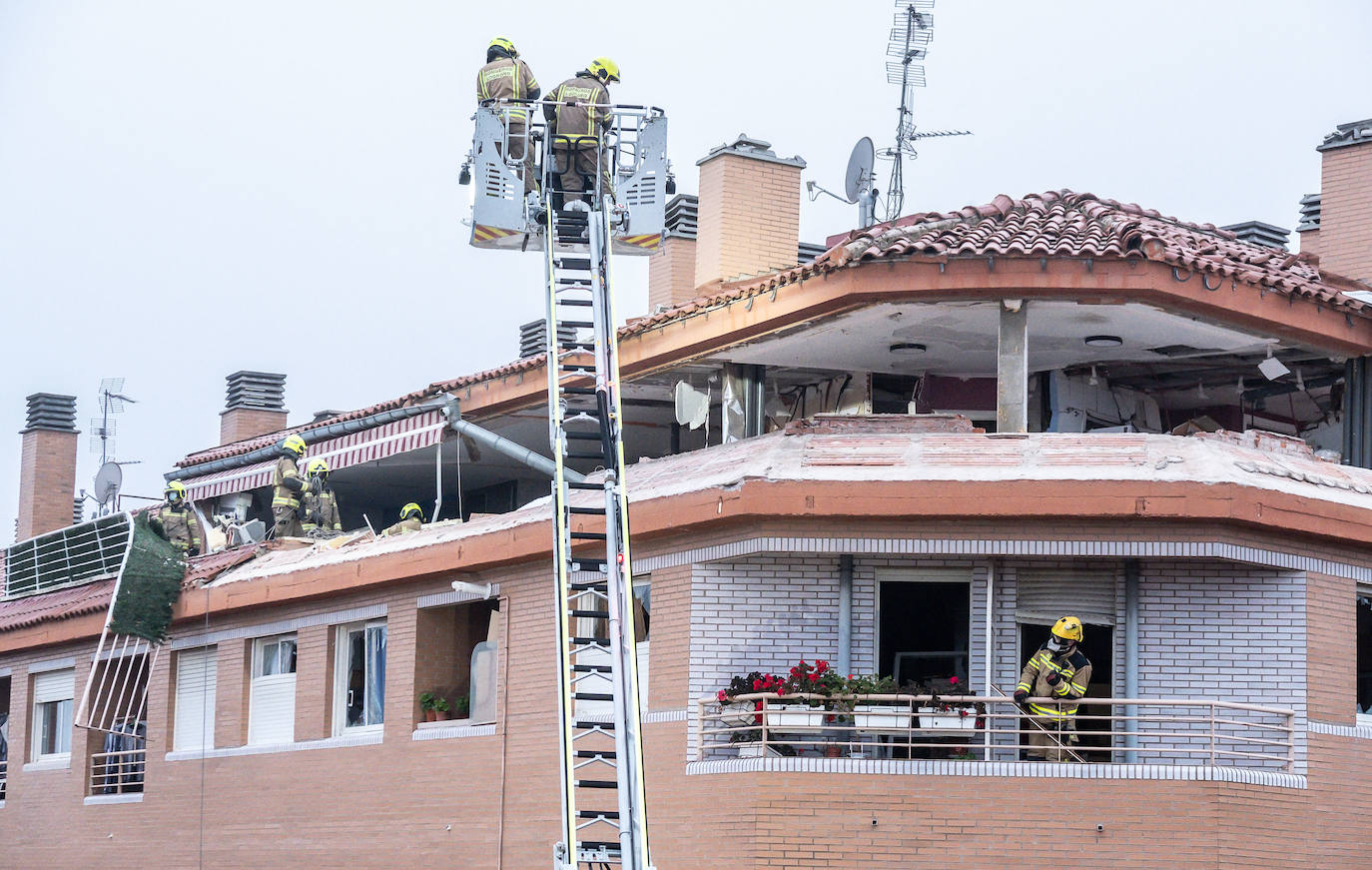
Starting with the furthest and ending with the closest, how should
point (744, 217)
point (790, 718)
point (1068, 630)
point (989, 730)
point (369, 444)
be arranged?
point (369, 444)
point (744, 217)
point (790, 718)
point (1068, 630)
point (989, 730)

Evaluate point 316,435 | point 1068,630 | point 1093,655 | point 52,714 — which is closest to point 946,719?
point 1068,630

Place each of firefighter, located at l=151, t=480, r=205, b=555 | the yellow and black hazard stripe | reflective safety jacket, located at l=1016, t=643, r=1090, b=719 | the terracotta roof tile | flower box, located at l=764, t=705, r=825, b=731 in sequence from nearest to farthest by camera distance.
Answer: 1. reflective safety jacket, located at l=1016, t=643, r=1090, b=719
2. flower box, located at l=764, t=705, r=825, b=731
3. the yellow and black hazard stripe
4. the terracotta roof tile
5. firefighter, located at l=151, t=480, r=205, b=555

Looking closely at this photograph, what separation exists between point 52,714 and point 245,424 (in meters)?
7.18

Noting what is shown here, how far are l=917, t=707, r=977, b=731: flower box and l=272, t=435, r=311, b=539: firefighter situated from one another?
11.3 meters

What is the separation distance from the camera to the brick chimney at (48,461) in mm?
35469

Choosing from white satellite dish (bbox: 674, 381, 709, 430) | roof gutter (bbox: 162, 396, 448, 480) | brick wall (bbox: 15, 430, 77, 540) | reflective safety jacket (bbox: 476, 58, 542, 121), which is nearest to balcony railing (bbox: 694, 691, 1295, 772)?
white satellite dish (bbox: 674, 381, 709, 430)

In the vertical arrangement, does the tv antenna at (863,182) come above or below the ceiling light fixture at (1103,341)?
above

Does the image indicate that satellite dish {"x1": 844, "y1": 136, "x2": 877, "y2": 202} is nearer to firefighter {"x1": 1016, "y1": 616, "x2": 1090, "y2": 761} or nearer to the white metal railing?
firefighter {"x1": 1016, "y1": 616, "x2": 1090, "y2": 761}

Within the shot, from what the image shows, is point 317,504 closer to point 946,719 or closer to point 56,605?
point 56,605

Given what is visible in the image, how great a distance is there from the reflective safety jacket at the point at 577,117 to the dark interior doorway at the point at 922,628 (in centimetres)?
547

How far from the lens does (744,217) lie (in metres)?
24.5

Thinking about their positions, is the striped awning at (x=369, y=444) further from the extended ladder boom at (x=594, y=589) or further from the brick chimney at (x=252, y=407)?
the brick chimney at (x=252, y=407)

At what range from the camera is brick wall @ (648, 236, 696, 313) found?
27.0 meters

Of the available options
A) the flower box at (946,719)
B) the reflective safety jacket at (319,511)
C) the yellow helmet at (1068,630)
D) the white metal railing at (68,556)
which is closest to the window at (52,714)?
the white metal railing at (68,556)
